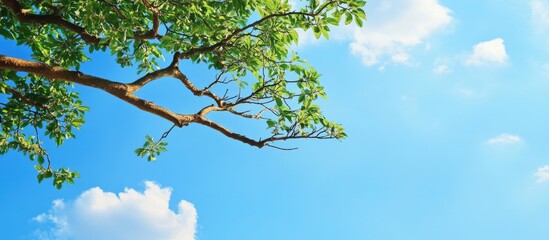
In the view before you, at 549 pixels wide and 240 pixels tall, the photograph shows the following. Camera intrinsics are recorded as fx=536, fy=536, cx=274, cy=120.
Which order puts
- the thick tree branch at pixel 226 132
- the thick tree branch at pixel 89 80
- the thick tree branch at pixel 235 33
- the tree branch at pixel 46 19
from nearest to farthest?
1. the thick tree branch at pixel 235 33
2. the thick tree branch at pixel 89 80
3. the tree branch at pixel 46 19
4. the thick tree branch at pixel 226 132

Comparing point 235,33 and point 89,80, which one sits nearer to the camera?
point 89,80

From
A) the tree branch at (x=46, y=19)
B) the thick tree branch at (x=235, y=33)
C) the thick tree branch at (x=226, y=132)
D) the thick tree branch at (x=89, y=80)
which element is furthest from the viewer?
the thick tree branch at (x=226, y=132)

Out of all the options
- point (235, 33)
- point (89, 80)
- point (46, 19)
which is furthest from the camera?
point (46, 19)

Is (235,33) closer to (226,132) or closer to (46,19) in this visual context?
(226,132)

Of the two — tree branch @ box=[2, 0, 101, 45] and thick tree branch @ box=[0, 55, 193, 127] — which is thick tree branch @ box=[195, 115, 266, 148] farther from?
tree branch @ box=[2, 0, 101, 45]

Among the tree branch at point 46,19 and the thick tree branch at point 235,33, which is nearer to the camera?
the thick tree branch at point 235,33

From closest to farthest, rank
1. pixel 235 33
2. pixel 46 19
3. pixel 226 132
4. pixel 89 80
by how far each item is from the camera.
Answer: pixel 89 80, pixel 235 33, pixel 46 19, pixel 226 132

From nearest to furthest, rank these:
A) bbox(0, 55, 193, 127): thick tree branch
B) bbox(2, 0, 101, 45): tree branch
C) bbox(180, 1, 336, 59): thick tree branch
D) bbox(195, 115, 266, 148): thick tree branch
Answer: bbox(180, 1, 336, 59): thick tree branch
bbox(0, 55, 193, 127): thick tree branch
bbox(2, 0, 101, 45): tree branch
bbox(195, 115, 266, 148): thick tree branch

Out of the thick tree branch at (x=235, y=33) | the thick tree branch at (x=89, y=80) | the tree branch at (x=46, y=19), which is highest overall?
the tree branch at (x=46, y=19)

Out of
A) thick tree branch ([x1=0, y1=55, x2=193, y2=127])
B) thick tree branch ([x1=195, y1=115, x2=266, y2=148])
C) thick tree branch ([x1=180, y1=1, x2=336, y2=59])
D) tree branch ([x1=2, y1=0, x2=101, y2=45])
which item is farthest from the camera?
thick tree branch ([x1=195, y1=115, x2=266, y2=148])

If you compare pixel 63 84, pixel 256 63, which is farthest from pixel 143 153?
pixel 256 63

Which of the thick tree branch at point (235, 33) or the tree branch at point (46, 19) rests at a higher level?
the tree branch at point (46, 19)

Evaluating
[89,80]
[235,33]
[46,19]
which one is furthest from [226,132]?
[46,19]

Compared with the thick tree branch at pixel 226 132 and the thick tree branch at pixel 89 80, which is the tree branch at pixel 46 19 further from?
the thick tree branch at pixel 226 132
